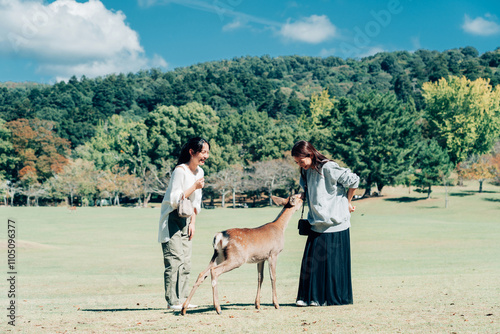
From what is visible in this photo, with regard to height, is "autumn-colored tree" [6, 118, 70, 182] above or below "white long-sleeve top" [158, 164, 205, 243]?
above

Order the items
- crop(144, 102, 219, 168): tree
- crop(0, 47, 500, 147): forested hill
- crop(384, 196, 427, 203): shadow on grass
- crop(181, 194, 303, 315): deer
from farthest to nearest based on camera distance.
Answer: crop(0, 47, 500, 147): forested hill, crop(144, 102, 219, 168): tree, crop(384, 196, 427, 203): shadow on grass, crop(181, 194, 303, 315): deer

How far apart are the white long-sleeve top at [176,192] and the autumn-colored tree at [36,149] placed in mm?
74864

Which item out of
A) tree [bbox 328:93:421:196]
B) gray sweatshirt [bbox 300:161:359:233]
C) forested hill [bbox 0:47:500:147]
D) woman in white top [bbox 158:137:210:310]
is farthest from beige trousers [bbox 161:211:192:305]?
forested hill [bbox 0:47:500:147]

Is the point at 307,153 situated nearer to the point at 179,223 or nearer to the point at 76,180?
the point at 179,223

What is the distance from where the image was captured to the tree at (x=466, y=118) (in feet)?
242

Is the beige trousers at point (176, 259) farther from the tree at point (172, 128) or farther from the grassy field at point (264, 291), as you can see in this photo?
the tree at point (172, 128)

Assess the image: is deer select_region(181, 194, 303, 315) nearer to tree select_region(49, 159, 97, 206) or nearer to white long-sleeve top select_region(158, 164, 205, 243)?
white long-sleeve top select_region(158, 164, 205, 243)

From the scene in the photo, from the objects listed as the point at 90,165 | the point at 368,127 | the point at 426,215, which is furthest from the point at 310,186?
the point at 90,165

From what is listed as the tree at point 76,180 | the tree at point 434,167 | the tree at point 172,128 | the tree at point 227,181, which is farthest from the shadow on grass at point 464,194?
the tree at point 76,180

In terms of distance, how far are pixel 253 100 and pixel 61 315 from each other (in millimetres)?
128099

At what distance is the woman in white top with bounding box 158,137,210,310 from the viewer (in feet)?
20.6

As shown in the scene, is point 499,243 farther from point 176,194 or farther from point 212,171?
point 212,171

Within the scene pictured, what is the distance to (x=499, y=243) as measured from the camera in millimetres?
21062

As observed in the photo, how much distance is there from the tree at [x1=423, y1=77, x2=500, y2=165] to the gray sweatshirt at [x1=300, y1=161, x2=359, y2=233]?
236 feet
